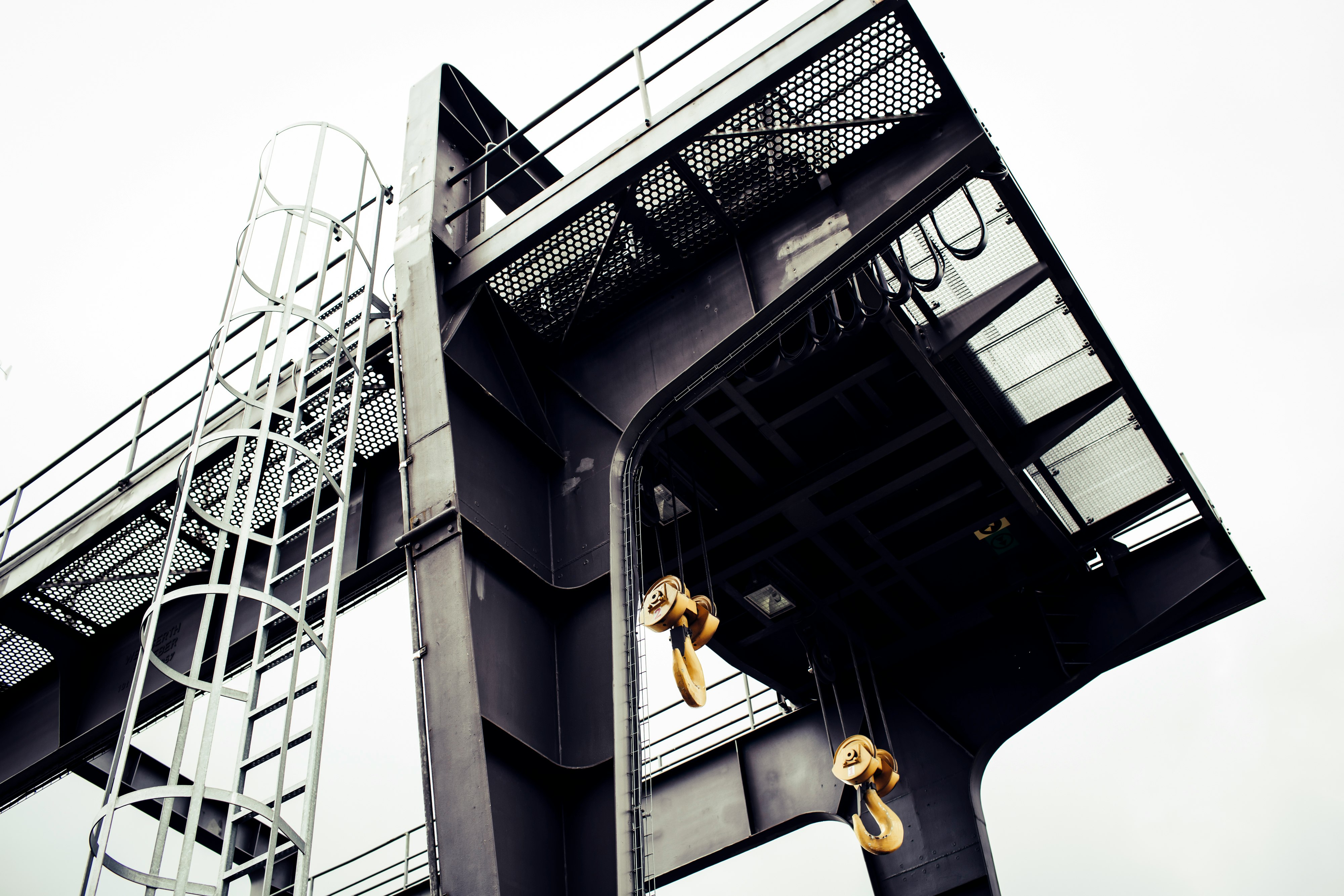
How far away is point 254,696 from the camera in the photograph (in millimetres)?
7266

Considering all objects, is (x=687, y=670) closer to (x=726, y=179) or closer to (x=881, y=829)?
(x=726, y=179)

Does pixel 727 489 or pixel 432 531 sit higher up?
pixel 727 489

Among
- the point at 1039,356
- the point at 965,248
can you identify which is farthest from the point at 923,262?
the point at 1039,356

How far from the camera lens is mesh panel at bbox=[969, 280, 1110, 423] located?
13.2 metres

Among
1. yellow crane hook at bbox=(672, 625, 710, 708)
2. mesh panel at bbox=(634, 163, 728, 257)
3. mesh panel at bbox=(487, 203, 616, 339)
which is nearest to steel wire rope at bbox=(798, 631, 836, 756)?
yellow crane hook at bbox=(672, 625, 710, 708)

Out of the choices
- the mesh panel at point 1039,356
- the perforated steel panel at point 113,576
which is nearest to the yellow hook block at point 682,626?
the mesh panel at point 1039,356

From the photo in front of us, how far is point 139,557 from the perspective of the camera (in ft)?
42.7

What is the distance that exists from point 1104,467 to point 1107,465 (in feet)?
0.23

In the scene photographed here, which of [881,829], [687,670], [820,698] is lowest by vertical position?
[687,670]

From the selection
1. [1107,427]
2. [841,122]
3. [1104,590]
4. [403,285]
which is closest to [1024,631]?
[1104,590]

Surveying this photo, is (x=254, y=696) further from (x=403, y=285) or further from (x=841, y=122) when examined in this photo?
(x=841, y=122)

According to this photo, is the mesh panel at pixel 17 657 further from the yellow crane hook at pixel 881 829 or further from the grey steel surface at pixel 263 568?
the yellow crane hook at pixel 881 829

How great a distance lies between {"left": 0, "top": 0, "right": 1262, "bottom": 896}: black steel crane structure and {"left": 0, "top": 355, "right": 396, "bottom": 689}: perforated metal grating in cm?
6

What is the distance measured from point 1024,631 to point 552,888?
1167cm
